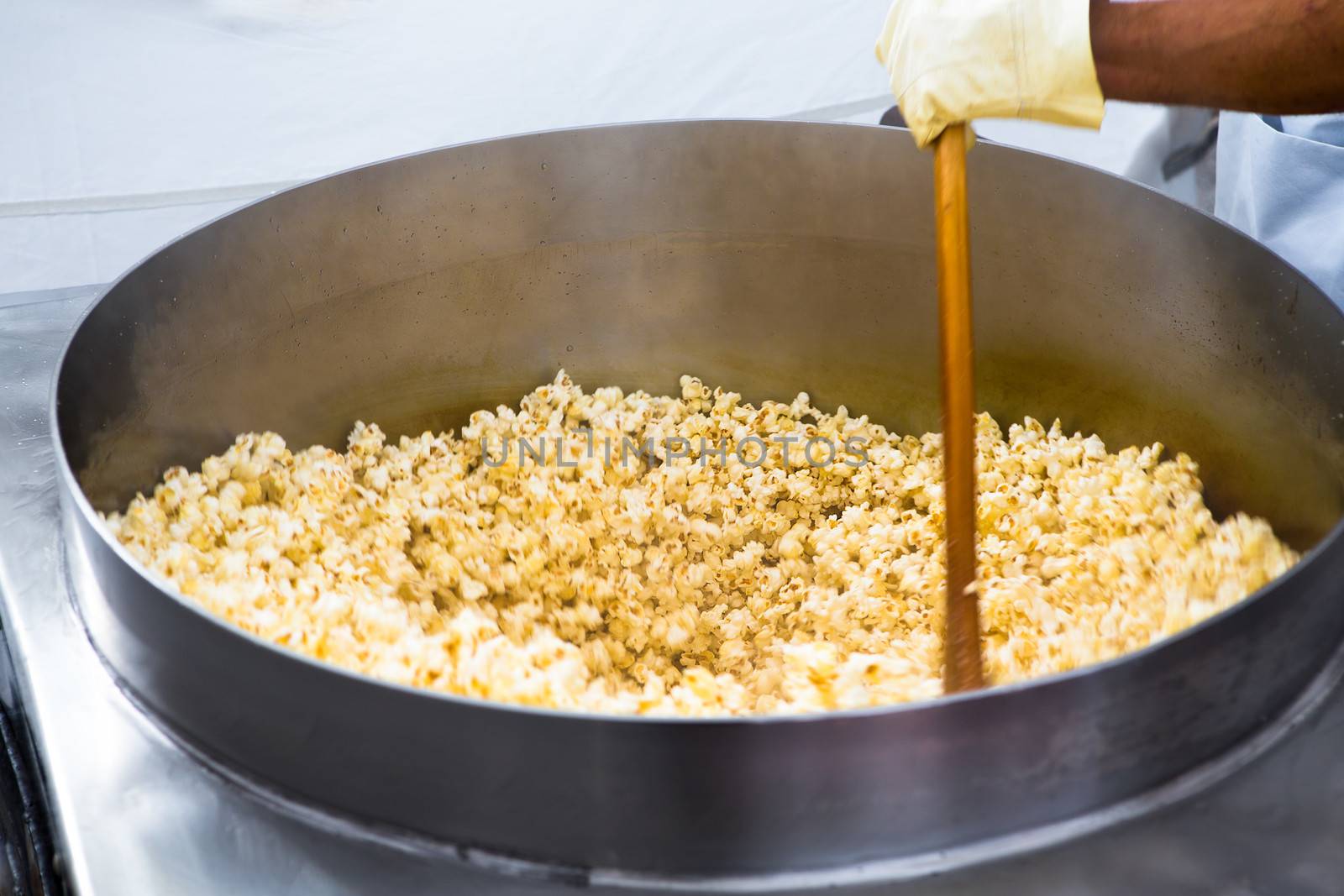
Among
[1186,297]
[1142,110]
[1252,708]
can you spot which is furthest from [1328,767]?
[1142,110]

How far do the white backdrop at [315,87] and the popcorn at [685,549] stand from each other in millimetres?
829

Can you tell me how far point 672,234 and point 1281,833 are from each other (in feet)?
3.58

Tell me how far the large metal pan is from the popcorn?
6cm

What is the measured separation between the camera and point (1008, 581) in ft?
4.20

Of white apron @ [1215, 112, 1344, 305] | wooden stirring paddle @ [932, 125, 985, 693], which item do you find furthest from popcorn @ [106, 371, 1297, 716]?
white apron @ [1215, 112, 1344, 305]

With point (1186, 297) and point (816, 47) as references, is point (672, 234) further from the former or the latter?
point (816, 47)

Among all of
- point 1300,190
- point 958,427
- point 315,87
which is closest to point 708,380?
point 958,427

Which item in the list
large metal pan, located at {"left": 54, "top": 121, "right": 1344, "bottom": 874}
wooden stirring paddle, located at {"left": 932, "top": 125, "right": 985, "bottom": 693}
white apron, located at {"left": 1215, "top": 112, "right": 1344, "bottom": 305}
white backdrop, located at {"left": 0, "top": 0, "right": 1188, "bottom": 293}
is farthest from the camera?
white backdrop, located at {"left": 0, "top": 0, "right": 1188, "bottom": 293}

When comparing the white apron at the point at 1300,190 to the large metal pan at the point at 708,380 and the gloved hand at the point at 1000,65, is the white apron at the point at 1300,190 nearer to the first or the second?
the large metal pan at the point at 708,380

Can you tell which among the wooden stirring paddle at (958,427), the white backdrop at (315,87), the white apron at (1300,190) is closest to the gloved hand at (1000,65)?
the wooden stirring paddle at (958,427)

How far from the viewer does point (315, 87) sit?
207cm

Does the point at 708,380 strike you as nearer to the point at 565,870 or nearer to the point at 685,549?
the point at 685,549

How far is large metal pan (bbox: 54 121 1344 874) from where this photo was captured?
2.22 ft

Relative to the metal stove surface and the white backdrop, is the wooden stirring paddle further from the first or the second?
the white backdrop
